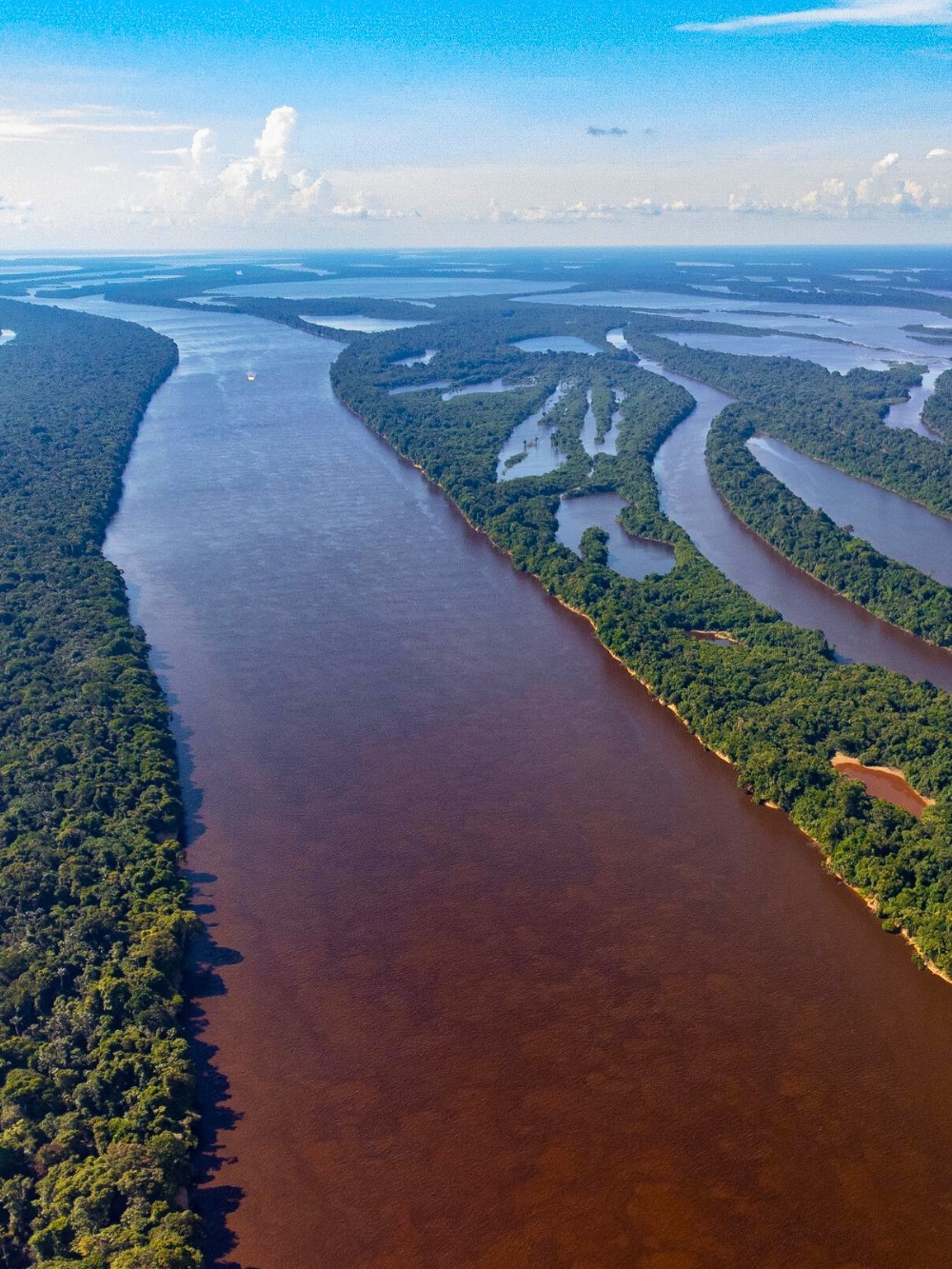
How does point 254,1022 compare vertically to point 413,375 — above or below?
below

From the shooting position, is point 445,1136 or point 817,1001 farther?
point 817,1001

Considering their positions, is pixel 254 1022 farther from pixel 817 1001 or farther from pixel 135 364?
pixel 135 364

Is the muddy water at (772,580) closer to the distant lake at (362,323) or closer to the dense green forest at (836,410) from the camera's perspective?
the dense green forest at (836,410)

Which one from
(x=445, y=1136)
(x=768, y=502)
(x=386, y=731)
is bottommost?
(x=445, y=1136)

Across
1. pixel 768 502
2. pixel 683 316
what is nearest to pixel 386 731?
pixel 768 502

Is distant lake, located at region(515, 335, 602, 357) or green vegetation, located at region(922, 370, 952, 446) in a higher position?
distant lake, located at region(515, 335, 602, 357)

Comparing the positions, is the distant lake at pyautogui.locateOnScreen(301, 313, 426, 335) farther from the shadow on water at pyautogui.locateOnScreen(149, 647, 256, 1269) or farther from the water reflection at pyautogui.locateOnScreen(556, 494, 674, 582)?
the shadow on water at pyautogui.locateOnScreen(149, 647, 256, 1269)

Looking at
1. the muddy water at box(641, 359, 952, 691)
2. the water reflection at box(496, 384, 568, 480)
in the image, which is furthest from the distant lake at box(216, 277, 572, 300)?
the muddy water at box(641, 359, 952, 691)
